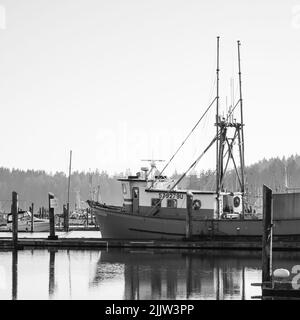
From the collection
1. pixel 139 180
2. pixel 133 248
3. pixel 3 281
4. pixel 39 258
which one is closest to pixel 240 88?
pixel 139 180

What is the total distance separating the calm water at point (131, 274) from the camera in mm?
30969

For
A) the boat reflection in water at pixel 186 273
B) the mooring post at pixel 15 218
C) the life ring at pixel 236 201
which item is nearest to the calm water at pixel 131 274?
the boat reflection in water at pixel 186 273

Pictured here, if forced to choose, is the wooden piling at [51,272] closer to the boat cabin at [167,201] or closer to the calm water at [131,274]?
the calm water at [131,274]

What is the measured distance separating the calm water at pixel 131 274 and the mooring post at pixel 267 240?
0.83 metres

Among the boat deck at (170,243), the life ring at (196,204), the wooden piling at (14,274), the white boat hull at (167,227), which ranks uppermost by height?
the life ring at (196,204)

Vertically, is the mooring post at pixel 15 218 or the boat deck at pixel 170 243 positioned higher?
the mooring post at pixel 15 218

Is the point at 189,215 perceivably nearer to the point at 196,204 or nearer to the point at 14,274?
the point at 196,204

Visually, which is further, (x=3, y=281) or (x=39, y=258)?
(x=39, y=258)

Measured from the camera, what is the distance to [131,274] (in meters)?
36.4
